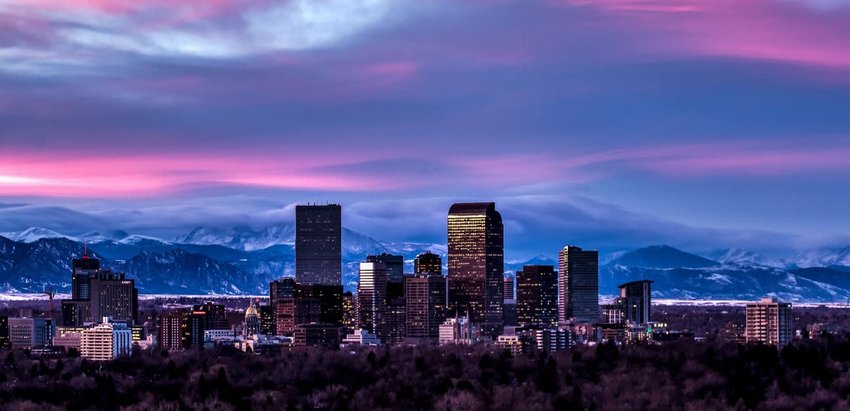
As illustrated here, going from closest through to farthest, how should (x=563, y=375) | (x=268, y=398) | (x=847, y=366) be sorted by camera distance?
(x=268, y=398)
(x=847, y=366)
(x=563, y=375)

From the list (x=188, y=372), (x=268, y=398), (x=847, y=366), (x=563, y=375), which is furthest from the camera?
(x=188, y=372)

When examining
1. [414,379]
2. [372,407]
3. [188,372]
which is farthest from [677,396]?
[188,372]

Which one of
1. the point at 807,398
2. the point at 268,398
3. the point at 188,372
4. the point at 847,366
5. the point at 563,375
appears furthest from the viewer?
the point at 188,372

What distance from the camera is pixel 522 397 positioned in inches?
5536

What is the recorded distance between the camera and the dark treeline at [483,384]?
136 m

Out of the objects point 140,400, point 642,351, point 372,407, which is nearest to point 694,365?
point 642,351

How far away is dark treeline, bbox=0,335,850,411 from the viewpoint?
136 meters

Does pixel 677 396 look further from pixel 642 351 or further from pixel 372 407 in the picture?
pixel 642 351

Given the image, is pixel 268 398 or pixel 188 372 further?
Result: pixel 188 372

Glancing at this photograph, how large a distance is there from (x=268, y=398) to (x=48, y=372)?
6058cm

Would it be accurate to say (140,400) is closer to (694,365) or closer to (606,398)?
Answer: (606,398)

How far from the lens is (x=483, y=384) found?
161 meters

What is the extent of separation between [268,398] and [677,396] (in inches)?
1538

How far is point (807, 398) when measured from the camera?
5290 inches
